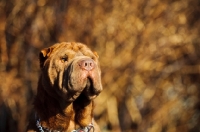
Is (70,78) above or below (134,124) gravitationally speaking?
above

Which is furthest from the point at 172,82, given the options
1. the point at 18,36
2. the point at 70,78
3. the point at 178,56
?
the point at 70,78

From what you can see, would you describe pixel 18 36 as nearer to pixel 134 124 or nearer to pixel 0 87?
pixel 0 87

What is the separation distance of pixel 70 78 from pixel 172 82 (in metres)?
4.06

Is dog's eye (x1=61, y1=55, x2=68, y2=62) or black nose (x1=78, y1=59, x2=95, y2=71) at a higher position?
dog's eye (x1=61, y1=55, x2=68, y2=62)

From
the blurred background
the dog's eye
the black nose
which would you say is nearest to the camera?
the black nose

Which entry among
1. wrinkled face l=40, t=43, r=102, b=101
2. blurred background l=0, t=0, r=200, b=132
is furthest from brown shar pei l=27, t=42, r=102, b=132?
blurred background l=0, t=0, r=200, b=132

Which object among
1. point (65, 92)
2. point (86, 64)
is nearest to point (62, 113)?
point (65, 92)

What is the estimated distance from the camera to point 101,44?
7.04 metres

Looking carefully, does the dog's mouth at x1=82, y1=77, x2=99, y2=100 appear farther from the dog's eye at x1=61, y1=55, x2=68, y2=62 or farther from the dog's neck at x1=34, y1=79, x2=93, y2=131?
the dog's eye at x1=61, y1=55, x2=68, y2=62

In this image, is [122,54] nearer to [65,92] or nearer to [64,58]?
[64,58]

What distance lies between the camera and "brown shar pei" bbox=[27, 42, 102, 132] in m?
3.75

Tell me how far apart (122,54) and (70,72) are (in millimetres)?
3452

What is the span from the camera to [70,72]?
3.71 metres

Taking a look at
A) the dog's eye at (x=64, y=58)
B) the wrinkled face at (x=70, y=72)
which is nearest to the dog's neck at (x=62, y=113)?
the wrinkled face at (x=70, y=72)
